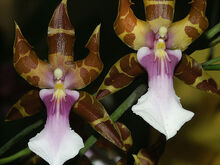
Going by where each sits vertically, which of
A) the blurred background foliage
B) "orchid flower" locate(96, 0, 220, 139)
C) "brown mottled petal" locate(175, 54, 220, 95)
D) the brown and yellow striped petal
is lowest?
the blurred background foliage

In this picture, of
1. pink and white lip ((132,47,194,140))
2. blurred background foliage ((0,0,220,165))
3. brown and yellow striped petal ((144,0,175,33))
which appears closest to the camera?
pink and white lip ((132,47,194,140))

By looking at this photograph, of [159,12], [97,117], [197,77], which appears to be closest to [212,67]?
[197,77]

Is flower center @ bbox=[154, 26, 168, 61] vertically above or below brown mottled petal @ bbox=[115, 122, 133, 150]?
above

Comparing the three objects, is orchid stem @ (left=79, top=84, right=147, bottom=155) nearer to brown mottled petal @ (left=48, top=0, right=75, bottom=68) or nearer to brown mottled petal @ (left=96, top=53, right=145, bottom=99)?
brown mottled petal @ (left=96, top=53, right=145, bottom=99)

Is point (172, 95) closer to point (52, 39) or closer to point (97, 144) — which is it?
point (52, 39)

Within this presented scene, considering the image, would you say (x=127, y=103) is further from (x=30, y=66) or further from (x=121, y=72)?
(x=30, y=66)

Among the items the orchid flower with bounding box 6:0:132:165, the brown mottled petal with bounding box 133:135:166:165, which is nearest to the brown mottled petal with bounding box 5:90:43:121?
the orchid flower with bounding box 6:0:132:165

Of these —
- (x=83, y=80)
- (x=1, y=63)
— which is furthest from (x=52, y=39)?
(x=1, y=63)
